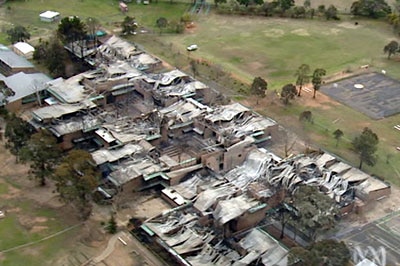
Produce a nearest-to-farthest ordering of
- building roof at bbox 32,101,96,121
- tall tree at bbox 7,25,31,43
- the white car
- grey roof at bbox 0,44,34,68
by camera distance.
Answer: building roof at bbox 32,101,96,121, grey roof at bbox 0,44,34,68, tall tree at bbox 7,25,31,43, the white car

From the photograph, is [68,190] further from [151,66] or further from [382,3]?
[382,3]

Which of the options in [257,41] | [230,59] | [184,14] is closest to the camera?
[230,59]

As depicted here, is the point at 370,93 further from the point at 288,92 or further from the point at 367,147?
the point at 367,147

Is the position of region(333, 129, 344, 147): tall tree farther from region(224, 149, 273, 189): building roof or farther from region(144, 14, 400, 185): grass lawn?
region(224, 149, 273, 189): building roof

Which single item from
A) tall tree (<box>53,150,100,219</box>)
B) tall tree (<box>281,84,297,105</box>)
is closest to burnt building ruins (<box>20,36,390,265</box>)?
tall tree (<box>53,150,100,219</box>)

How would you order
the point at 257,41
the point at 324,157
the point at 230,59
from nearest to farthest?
the point at 324,157 → the point at 230,59 → the point at 257,41

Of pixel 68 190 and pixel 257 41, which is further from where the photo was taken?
pixel 257 41

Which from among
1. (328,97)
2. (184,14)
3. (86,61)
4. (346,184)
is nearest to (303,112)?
(328,97)
